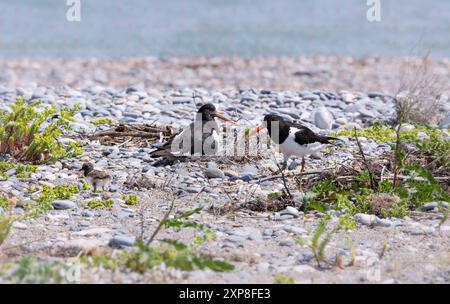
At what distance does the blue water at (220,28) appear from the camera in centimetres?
1723

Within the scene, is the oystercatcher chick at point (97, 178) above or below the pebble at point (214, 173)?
above

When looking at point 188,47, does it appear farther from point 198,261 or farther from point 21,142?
point 198,261

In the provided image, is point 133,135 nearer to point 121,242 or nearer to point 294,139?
point 294,139

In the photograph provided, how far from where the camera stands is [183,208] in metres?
6.14

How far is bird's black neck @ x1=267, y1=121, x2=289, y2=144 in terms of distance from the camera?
23.7ft

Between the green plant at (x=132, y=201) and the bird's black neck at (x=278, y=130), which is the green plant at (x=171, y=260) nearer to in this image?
the green plant at (x=132, y=201)

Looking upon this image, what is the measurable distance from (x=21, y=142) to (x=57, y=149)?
32 cm

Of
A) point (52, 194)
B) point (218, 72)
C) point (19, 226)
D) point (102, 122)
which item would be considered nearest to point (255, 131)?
point (102, 122)

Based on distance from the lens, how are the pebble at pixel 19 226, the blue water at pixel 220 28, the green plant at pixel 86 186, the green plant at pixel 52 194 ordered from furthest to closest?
the blue water at pixel 220 28 < the green plant at pixel 86 186 < the green plant at pixel 52 194 < the pebble at pixel 19 226

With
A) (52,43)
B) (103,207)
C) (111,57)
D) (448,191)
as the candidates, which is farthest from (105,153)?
(52,43)

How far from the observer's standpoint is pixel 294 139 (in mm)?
7090

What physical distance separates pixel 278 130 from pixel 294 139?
0.32 m

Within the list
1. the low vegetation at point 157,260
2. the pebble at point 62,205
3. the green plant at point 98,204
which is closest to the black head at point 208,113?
the green plant at point 98,204

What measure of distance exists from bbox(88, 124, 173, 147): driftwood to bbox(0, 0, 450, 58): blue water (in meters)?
8.40
